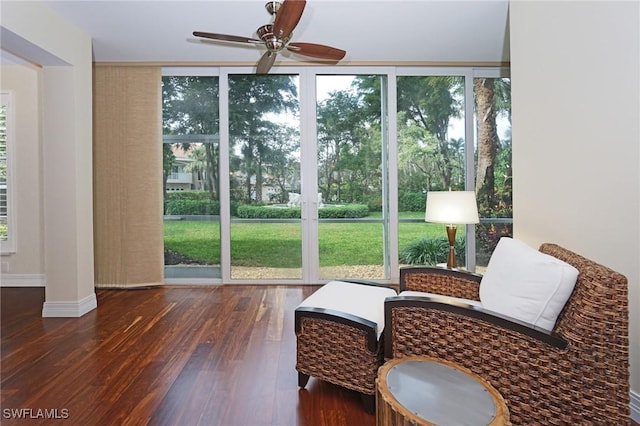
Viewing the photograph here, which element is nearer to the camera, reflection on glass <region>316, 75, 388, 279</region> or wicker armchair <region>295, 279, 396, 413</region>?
wicker armchair <region>295, 279, 396, 413</region>

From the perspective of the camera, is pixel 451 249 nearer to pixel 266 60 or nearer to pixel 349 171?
pixel 349 171

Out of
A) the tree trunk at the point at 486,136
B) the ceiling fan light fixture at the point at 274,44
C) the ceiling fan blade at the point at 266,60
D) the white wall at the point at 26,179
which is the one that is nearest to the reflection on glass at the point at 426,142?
the tree trunk at the point at 486,136

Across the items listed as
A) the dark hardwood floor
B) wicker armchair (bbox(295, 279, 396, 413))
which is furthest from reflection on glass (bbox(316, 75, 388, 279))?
wicker armchair (bbox(295, 279, 396, 413))

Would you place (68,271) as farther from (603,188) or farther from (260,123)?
(603,188)

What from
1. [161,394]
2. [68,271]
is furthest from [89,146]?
[161,394]

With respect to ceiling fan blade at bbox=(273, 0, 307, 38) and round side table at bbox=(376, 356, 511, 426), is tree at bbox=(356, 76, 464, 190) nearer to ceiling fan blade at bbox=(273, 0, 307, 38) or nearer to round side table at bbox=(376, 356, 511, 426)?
ceiling fan blade at bbox=(273, 0, 307, 38)

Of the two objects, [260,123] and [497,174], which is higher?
[260,123]

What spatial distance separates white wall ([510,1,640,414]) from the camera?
163cm

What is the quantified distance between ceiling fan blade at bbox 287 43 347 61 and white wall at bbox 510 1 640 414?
1401 millimetres

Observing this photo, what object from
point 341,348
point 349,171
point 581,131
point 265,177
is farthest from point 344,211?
point 581,131

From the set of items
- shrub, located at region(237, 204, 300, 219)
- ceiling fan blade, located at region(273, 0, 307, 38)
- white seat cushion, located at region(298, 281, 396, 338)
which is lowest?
white seat cushion, located at region(298, 281, 396, 338)

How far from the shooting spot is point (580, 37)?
1.89m

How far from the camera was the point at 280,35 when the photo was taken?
2.24 m

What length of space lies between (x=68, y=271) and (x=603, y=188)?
4234 mm
